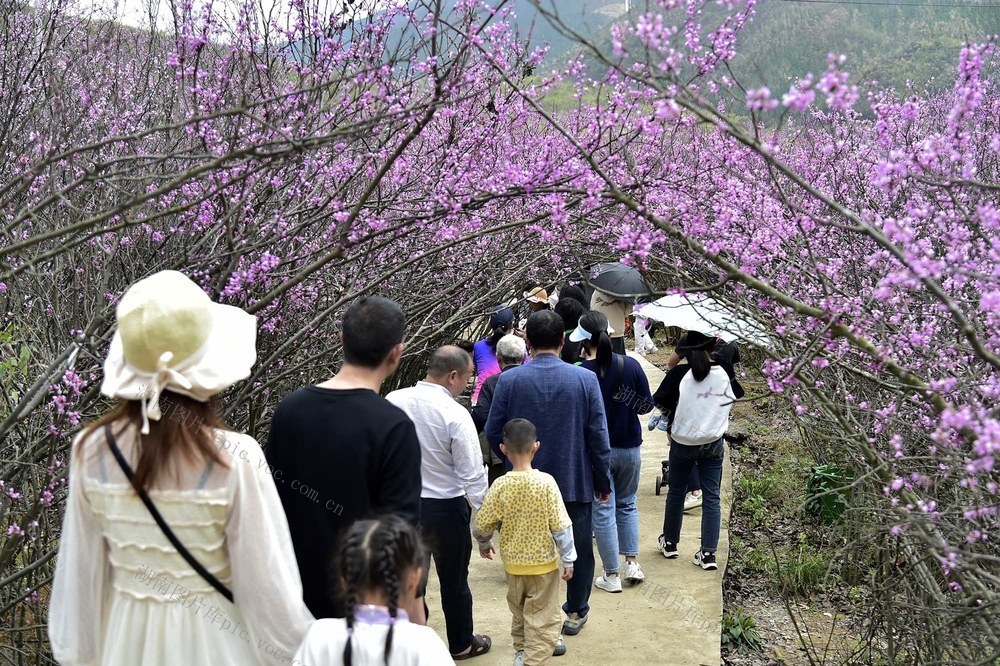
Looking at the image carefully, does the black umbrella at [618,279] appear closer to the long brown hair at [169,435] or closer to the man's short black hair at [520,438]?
the man's short black hair at [520,438]

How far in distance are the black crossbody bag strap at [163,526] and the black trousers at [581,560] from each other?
3.34 metres

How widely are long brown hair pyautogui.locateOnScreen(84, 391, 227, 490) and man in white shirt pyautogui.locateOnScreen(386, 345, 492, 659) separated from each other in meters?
2.42

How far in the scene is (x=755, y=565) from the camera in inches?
302

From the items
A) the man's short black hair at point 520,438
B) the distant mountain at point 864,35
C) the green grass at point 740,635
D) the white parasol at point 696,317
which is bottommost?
the green grass at point 740,635

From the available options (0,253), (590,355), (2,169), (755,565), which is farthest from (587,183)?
(755,565)

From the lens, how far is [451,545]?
5086 mm

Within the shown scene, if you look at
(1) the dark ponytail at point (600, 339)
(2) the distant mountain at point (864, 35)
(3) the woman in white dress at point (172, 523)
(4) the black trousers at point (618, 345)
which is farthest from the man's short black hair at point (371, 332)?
(2) the distant mountain at point (864, 35)

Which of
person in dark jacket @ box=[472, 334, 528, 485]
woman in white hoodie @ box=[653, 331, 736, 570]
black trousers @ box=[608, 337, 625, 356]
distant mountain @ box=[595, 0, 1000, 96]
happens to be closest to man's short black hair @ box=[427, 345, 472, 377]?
person in dark jacket @ box=[472, 334, 528, 485]

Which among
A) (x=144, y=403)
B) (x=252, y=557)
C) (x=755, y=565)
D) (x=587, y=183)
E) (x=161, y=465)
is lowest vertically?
(x=755, y=565)

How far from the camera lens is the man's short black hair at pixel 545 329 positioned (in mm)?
5430

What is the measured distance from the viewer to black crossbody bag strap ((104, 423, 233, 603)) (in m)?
2.34

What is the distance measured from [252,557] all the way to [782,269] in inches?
166

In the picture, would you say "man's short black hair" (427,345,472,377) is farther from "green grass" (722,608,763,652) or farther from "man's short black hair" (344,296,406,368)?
"green grass" (722,608,763,652)

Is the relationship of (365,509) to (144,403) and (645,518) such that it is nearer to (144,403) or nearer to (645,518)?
(144,403)
